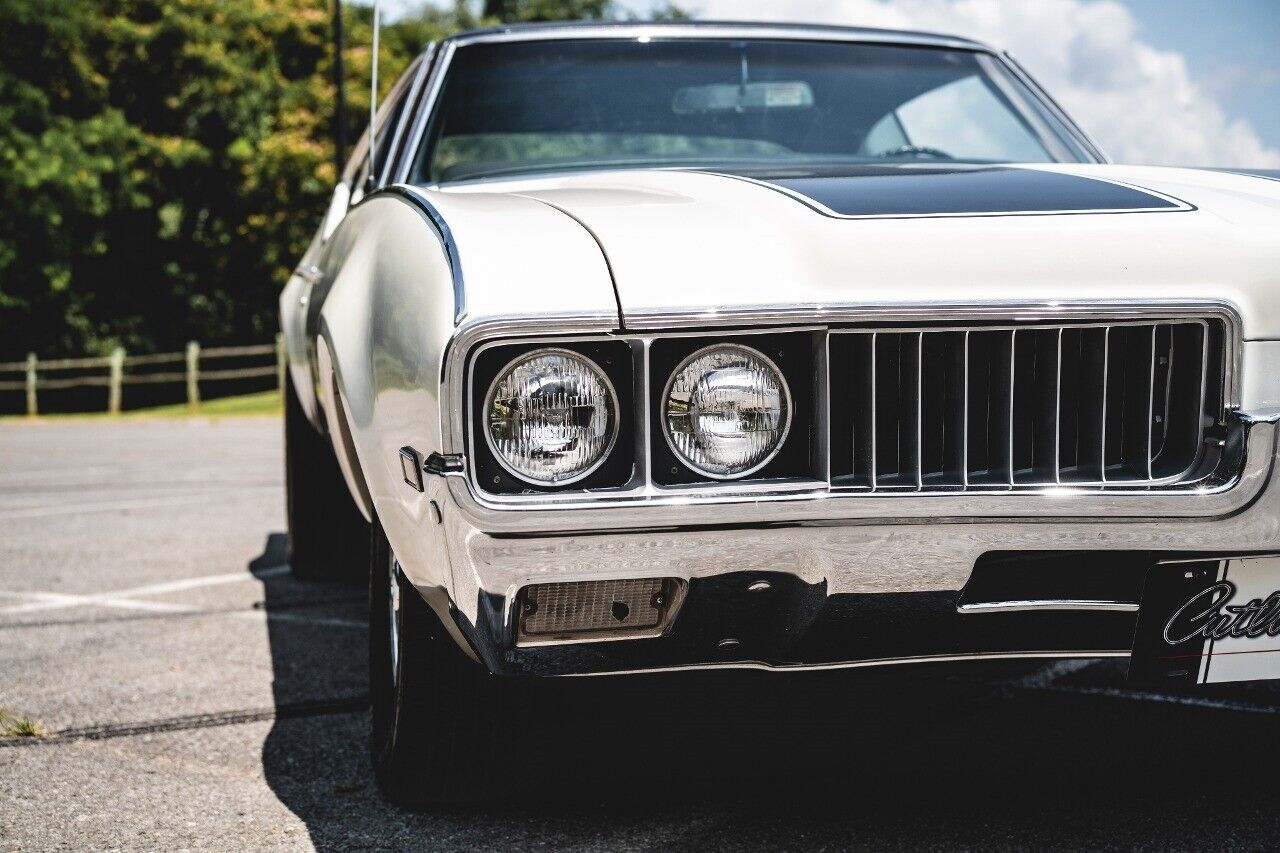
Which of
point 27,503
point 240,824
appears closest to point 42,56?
point 27,503

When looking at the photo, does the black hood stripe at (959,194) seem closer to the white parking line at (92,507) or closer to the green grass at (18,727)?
the green grass at (18,727)

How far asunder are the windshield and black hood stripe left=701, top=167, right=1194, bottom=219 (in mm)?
717

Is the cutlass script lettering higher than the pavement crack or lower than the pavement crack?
higher

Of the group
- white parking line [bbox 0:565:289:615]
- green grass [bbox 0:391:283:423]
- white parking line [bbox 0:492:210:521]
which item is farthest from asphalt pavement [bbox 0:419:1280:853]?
green grass [bbox 0:391:283:423]

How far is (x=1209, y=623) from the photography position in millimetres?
2004

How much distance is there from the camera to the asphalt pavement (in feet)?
7.56

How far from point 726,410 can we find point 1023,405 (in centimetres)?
44

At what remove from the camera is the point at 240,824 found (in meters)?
2.37

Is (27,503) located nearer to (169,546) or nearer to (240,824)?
(169,546)

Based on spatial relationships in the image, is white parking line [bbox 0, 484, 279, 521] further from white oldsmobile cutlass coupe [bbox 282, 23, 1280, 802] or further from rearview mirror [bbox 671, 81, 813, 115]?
white oldsmobile cutlass coupe [bbox 282, 23, 1280, 802]

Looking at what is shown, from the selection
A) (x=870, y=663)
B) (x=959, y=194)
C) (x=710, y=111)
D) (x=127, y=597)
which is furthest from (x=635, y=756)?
(x=127, y=597)

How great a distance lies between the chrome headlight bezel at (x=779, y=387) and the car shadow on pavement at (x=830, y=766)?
0.35m

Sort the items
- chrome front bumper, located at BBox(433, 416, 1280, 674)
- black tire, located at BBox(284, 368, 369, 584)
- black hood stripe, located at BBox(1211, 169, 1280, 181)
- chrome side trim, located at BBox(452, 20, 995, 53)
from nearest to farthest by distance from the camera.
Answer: chrome front bumper, located at BBox(433, 416, 1280, 674) < black hood stripe, located at BBox(1211, 169, 1280, 181) < chrome side trim, located at BBox(452, 20, 995, 53) < black tire, located at BBox(284, 368, 369, 584)

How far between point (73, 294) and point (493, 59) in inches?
1050
